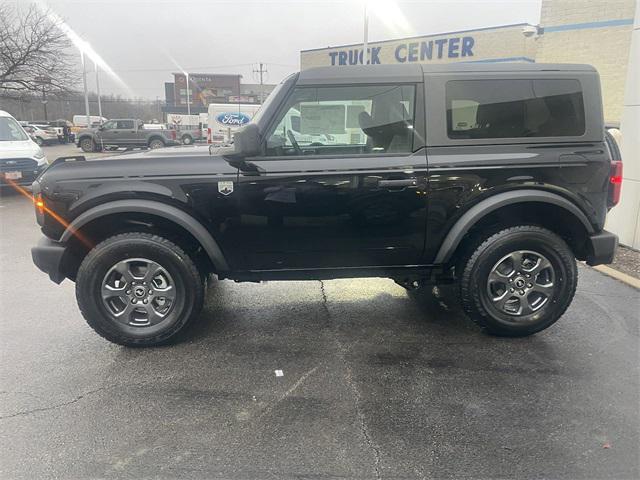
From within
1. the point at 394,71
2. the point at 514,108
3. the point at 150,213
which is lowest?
the point at 150,213

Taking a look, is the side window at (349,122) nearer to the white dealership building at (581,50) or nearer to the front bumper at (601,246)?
the front bumper at (601,246)

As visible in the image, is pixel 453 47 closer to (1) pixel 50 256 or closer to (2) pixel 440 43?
(2) pixel 440 43

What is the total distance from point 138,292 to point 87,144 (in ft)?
85.6

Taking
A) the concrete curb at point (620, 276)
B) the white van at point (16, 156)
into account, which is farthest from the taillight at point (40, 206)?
the white van at point (16, 156)

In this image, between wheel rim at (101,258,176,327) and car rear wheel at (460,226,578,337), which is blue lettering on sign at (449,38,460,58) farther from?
wheel rim at (101,258,176,327)

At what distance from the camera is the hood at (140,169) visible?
3301mm

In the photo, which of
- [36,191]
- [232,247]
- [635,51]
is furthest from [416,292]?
[635,51]

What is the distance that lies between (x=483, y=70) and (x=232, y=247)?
2.25m

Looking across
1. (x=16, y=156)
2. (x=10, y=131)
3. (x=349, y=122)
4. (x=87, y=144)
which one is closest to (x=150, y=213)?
(x=349, y=122)

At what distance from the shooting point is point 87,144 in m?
26.1

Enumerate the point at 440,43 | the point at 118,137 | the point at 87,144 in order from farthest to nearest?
1. the point at 87,144
2. the point at 118,137
3. the point at 440,43

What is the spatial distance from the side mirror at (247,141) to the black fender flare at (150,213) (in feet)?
1.96

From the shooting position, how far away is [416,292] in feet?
15.5

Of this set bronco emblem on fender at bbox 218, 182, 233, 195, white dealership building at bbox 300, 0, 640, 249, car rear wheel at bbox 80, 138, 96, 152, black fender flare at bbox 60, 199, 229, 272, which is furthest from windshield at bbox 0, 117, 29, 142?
car rear wheel at bbox 80, 138, 96, 152
